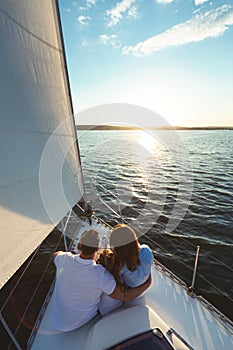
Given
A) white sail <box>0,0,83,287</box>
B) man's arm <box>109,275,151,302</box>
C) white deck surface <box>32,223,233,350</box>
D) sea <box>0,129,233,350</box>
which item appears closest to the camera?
white sail <box>0,0,83,287</box>

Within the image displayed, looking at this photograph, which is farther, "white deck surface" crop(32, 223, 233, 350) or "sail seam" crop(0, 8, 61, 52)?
"white deck surface" crop(32, 223, 233, 350)

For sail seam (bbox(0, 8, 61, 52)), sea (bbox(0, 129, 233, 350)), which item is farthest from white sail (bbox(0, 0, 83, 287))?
sea (bbox(0, 129, 233, 350))

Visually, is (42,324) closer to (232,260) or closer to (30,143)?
(30,143)

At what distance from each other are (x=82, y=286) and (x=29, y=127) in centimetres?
122

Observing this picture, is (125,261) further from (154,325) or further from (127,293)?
(154,325)

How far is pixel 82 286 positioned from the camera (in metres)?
1.49

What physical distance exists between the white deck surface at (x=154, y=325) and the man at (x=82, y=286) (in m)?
0.12

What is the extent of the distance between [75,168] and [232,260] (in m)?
4.06

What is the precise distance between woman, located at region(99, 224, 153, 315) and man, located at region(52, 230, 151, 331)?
6 cm

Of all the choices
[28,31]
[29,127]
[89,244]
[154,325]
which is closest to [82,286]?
[89,244]

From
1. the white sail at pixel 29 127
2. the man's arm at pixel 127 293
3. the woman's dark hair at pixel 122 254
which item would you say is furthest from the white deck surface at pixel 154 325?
the white sail at pixel 29 127

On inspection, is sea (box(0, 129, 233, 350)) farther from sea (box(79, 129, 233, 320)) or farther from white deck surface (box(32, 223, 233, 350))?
white deck surface (box(32, 223, 233, 350))

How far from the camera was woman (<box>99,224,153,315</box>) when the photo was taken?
1572mm

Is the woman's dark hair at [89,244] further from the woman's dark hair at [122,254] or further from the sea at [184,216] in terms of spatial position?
the sea at [184,216]
